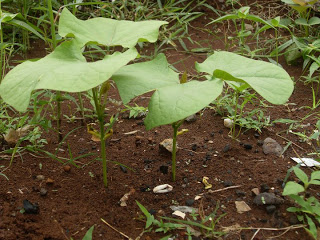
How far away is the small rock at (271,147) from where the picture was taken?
182 cm

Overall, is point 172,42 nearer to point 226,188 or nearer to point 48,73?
point 226,188

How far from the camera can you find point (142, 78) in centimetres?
135

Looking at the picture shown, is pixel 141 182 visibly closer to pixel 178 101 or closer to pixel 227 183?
pixel 227 183

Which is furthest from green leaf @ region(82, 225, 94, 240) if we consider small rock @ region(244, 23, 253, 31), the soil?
small rock @ region(244, 23, 253, 31)

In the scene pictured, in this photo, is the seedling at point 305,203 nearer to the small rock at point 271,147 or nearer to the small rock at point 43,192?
the small rock at point 271,147

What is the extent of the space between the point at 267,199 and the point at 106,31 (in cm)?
84

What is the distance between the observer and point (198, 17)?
10.7 ft

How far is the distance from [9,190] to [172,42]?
1.63m

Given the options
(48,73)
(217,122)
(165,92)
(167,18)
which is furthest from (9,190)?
(167,18)

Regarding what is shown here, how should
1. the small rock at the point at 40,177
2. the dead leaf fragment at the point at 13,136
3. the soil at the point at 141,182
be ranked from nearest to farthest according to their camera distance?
the soil at the point at 141,182, the small rock at the point at 40,177, the dead leaf fragment at the point at 13,136

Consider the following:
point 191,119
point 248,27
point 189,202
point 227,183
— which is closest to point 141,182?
point 189,202

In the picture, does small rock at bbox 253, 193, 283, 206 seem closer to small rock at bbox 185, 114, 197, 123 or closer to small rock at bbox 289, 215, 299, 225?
small rock at bbox 289, 215, 299, 225

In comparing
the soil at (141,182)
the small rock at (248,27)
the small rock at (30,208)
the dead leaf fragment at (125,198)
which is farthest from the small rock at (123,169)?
the small rock at (248,27)

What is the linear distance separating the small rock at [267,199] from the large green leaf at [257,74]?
39 centimetres
